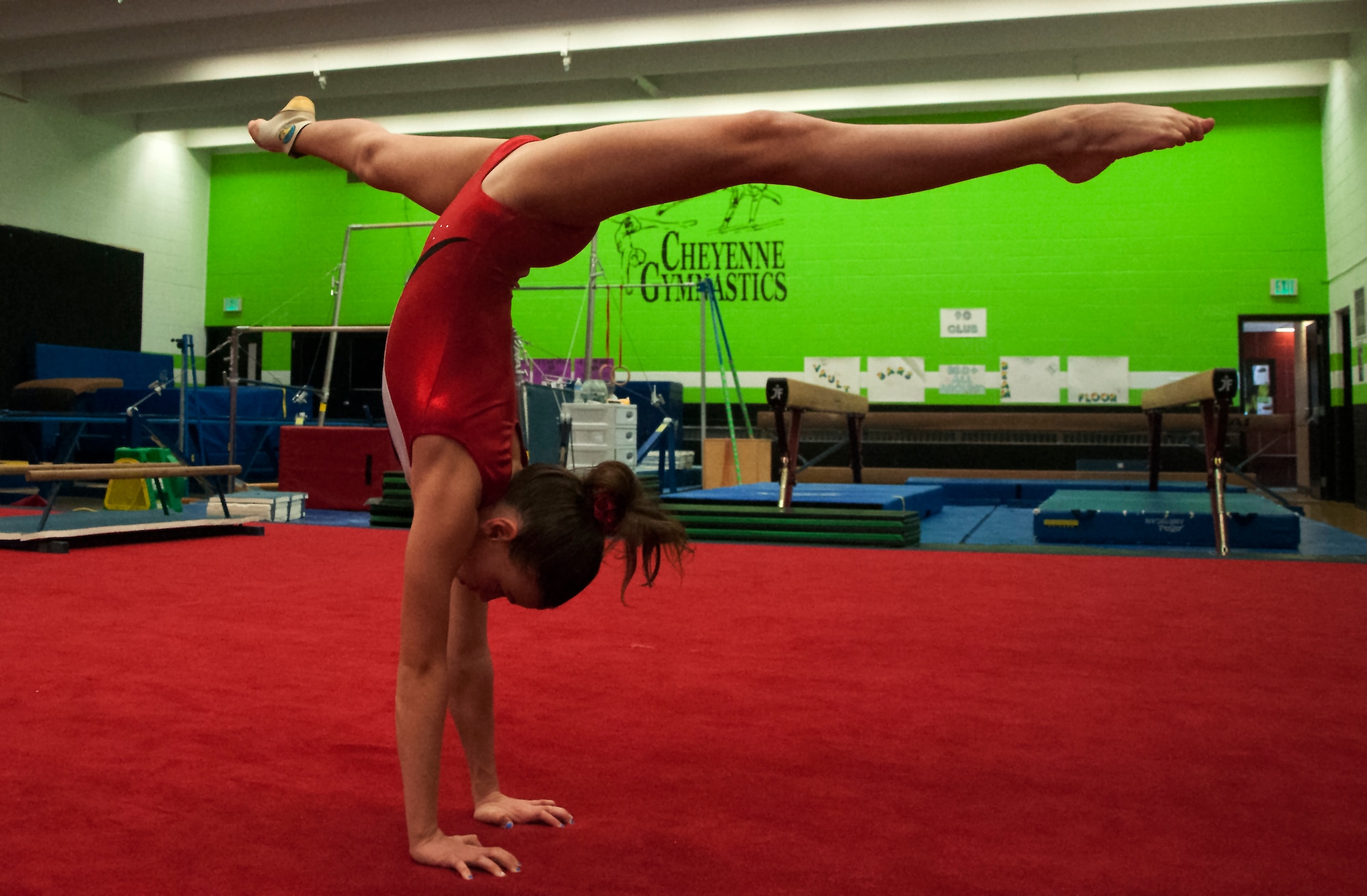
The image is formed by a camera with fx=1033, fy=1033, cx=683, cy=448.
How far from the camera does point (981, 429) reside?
10.0 m

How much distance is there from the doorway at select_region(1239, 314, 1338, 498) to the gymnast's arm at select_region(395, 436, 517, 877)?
26.8 ft

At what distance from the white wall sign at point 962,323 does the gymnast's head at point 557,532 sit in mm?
9519

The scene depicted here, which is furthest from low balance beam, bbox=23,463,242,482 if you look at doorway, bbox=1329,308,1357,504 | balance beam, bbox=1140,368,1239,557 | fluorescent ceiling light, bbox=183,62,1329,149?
doorway, bbox=1329,308,1357,504

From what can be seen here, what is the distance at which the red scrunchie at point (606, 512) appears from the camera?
51.9 inches

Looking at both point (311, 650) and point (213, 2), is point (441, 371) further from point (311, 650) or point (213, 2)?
point (213, 2)

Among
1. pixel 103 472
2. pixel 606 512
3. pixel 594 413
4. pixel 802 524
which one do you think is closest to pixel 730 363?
pixel 594 413

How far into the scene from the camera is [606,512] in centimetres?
133

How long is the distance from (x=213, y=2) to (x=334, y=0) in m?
1.10

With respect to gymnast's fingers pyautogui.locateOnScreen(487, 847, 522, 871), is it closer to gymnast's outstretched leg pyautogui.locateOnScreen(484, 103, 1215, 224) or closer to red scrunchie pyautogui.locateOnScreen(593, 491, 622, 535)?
red scrunchie pyautogui.locateOnScreen(593, 491, 622, 535)

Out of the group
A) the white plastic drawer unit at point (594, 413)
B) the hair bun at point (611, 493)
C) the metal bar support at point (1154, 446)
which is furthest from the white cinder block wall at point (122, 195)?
the hair bun at point (611, 493)

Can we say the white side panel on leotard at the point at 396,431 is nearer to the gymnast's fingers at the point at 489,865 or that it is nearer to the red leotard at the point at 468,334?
the red leotard at the point at 468,334

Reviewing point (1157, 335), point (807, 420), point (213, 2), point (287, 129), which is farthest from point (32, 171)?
point (1157, 335)

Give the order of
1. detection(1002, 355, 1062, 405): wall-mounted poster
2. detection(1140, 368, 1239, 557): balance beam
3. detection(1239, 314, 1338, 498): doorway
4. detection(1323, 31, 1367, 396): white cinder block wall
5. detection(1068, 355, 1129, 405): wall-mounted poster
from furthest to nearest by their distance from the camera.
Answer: detection(1002, 355, 1062, 405): wall-mounted poster
detection(1068, 355, 1129, 405): wall-mounted poster
detection(1239, 314, 1338, 498): doorway
detection(1323, 31, 1367, 396): white cinder block wall
detection(1140, 368, 1239, 557): balance beam

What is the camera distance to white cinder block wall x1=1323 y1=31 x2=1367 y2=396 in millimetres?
8328
